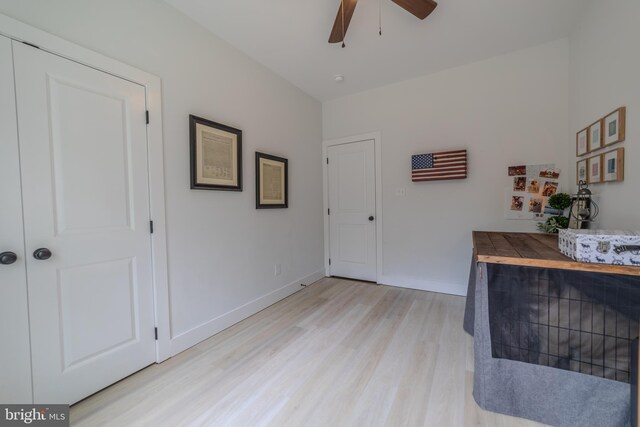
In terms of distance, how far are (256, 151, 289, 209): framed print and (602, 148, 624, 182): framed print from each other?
287cm

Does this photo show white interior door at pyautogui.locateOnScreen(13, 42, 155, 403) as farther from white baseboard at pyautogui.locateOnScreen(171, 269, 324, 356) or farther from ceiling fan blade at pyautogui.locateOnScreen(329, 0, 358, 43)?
ceiling fan blade at pyautogui.locateOnScreen(329, 0, 358, 43)

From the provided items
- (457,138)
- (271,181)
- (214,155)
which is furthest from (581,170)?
(214,155)

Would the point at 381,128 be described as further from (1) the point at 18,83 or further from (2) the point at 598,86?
(1) the point at 18,83

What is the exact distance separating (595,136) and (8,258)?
3.89 meters

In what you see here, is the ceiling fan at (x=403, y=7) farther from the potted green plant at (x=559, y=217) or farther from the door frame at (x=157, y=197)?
the potted green plant at (x=559, y=217)

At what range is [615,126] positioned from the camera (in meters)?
1.68

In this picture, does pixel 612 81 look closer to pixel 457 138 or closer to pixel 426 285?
pixel 457 138

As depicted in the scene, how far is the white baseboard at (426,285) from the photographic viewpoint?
10.4 feet

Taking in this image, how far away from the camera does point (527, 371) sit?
4.66 ft

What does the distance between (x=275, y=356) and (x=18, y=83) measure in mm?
2324

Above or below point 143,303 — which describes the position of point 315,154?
above

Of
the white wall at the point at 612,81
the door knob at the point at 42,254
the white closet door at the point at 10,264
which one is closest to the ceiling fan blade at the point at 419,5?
the white wall at the point at 612,81

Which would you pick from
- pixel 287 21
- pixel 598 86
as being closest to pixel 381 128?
pixel 287 21

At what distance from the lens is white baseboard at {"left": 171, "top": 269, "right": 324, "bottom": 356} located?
6.95 ft
